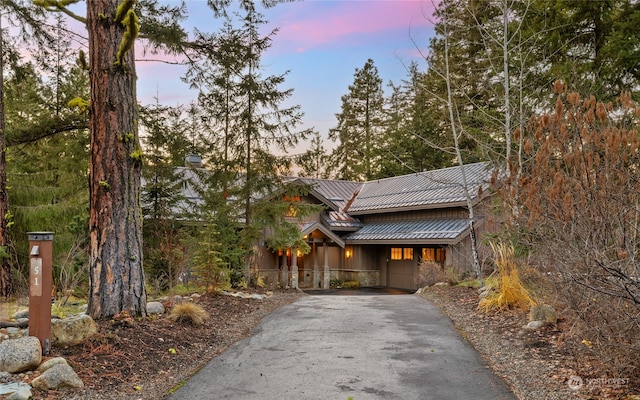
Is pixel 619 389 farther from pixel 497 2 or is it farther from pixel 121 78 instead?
pixel 497 2

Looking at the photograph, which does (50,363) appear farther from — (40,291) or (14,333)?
(14,333)

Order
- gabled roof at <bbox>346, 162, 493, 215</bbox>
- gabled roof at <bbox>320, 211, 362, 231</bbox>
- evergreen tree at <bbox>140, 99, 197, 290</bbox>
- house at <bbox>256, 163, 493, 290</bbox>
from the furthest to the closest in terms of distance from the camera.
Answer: gabled roof at <bbox>320, 211, 362, 231</bbox> → house at <bbox>256, 163, 493, 290</bbox> → gabled roof at <bbox>346, 162, 493, 215</bbox> → evergreen tree at <bbox>140, 99, 197, 290</bbox>

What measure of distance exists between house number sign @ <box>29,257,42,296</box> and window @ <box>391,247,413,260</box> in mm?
19341

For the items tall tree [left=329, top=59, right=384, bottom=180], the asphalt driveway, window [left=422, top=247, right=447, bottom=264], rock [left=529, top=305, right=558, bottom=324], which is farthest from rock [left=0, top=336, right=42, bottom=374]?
tall tree [left=329, top=59, right=384, bottom=180]

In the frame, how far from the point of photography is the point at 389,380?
529cm

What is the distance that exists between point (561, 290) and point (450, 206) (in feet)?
53.1

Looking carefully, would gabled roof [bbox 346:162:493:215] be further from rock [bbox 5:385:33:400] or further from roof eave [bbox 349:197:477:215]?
rock [bbox 5:385:33:400]

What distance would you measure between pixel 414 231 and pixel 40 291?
707 inches

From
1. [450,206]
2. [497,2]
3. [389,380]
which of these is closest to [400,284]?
[450,206]

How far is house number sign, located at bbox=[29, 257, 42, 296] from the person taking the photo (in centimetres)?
510

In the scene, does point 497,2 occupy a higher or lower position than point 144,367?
higher

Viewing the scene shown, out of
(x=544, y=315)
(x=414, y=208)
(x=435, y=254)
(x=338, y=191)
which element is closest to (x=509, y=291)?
(x=544, y=315)

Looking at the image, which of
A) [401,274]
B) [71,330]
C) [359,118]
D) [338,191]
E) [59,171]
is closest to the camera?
[71,330]

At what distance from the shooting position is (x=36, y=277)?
513 cm
